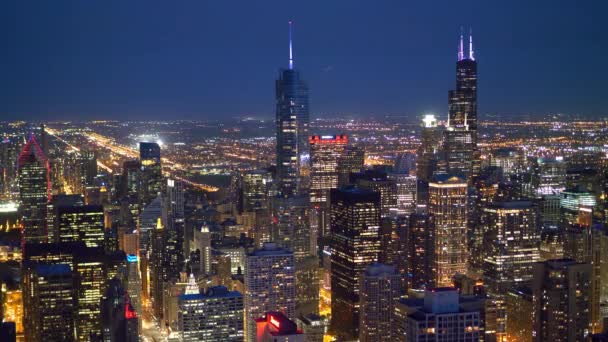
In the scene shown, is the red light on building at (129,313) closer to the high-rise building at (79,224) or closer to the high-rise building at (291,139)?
the high-rise building at (79,224)

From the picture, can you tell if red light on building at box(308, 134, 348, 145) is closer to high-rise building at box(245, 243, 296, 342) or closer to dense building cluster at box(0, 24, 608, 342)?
dense building cluster at box(0, 24, 608, 342)

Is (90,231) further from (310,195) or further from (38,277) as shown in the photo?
(310,195)

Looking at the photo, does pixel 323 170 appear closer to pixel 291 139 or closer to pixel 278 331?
pixel 291 139

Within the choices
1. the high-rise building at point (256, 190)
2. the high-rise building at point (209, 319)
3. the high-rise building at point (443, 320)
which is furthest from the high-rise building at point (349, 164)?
the high-rise building at point (443, 320)

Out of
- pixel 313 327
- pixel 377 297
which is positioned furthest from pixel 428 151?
pixel 313 327

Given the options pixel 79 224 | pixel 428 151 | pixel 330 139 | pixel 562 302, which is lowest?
pixel 562 302

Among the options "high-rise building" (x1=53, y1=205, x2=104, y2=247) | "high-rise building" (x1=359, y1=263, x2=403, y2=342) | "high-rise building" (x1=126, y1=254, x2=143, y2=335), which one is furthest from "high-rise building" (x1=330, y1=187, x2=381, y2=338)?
"high-rise building" (x1=53, y1=205, x2=104, y2=247)
